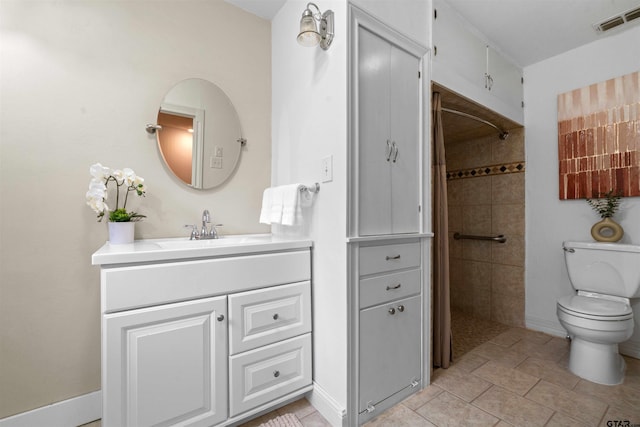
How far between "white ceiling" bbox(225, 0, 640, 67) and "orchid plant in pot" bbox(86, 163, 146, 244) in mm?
1321

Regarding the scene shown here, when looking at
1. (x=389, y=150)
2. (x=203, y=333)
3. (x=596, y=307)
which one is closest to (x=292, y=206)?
(x=389, y=150)

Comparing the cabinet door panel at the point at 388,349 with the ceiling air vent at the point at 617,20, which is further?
the ceiling air vent at the point at 617,20

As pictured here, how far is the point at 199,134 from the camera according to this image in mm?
1764

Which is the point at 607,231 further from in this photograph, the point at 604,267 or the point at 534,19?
the point at 534,19

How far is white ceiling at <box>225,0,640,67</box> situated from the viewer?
1.87m

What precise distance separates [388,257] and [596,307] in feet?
4.80

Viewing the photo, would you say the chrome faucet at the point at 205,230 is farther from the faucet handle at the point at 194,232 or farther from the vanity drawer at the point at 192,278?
the vanity drawer at the point at 192,278

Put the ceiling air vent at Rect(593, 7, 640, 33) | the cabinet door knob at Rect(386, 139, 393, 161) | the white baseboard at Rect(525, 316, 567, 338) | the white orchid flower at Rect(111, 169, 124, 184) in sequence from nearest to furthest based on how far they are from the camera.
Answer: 1. the white orchid flower at Rect(111, 169, 124, 184)
2. the cabinet door knob at Rect(386, 139, 393, 161)
3. the ceiling air vent at Rect(593, 7, 640, 33)
4. the white baseboard at Rect(525, 316, 567, 338)

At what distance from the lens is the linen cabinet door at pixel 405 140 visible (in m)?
1.58

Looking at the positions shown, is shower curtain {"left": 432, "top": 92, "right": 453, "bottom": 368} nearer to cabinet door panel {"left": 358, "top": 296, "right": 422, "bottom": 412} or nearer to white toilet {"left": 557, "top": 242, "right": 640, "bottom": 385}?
cabinet door panel {"left": 358, "top": 296, "right": 422, "bottom": 412}

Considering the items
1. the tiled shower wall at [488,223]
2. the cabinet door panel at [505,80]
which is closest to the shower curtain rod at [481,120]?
the tiled shower wall at [488,223]

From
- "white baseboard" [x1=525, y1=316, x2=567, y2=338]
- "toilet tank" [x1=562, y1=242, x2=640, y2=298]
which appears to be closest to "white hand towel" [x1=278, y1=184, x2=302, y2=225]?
"toilet tank" [x1=562, y1=242, x2=640, y2=298]

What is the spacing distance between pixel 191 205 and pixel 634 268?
2946 millimetres

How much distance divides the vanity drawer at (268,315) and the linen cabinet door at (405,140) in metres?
0.64
